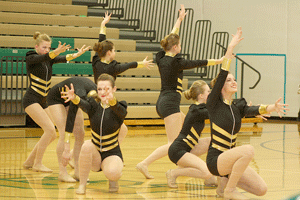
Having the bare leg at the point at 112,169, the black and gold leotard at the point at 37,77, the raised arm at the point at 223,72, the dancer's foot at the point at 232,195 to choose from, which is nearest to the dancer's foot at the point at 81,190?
the bare leg at the point at 112,169

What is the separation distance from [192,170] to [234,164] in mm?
569

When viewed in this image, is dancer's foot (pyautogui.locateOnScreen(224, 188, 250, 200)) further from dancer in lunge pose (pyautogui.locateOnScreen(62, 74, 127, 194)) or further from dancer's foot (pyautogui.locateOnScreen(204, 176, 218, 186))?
dancer in lunge pose (pyautogui.locateOnScreen(62, 74, 127, 194))

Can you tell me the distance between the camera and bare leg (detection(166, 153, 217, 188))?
357 cm

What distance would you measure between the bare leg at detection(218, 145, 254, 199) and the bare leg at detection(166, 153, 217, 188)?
0.39 metres

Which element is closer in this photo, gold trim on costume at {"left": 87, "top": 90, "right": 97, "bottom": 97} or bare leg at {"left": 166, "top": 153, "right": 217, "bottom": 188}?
bare leg at {"left": 166, "top": 153, "right": 217, "bottom": 188}

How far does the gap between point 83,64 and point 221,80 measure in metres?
5.78

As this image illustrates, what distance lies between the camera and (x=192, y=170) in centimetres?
360

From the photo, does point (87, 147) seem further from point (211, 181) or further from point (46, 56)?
point (46, 56)

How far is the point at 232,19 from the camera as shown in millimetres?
10719

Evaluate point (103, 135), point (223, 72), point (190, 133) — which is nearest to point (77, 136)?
point (103, 135)

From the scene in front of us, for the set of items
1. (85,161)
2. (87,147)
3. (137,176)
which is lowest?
(137,176)

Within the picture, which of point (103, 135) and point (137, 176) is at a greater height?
point (103, 135)

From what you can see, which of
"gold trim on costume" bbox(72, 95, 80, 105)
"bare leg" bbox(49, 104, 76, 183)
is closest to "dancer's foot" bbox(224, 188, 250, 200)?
"gold trim on costume" bbox(72, 95, 80, 105)

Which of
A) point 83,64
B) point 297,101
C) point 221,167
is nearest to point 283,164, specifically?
point 221,167
